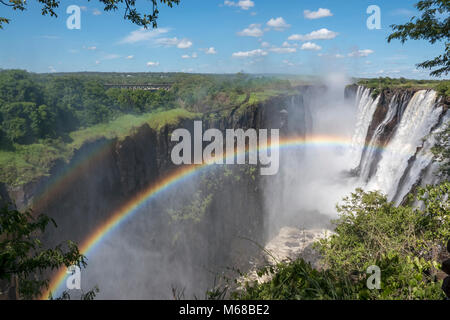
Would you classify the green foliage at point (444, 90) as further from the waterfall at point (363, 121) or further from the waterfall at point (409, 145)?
the waterfall at point (363, 121)

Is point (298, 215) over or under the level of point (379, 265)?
under

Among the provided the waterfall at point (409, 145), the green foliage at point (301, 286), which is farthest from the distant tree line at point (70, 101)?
the green foliage at point (301, 286)

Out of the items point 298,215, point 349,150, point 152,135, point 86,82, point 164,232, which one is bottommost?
point 298,215

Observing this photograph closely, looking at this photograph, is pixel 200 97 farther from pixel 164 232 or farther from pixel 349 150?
pixel 349 150

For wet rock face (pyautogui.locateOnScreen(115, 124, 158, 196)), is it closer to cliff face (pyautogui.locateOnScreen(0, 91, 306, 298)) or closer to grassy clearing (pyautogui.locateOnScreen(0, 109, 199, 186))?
cliff face (pyautogui.locateOnScreen(0, 91, 306, 298))

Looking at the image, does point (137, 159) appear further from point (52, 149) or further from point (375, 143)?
point (375, 143)

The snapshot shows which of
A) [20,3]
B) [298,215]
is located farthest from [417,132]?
[20,3]

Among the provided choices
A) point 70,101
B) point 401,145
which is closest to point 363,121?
point 401,145
